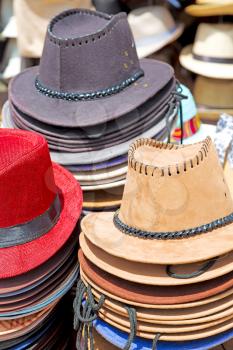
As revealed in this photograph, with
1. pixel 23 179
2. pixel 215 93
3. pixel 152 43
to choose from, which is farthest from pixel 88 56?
pixel 215 93

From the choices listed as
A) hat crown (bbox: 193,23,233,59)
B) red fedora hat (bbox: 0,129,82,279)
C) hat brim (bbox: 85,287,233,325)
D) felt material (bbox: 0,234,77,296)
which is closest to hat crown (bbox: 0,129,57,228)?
red fedora hat (bbox: 0,129,82,279)

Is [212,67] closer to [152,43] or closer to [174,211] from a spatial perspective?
[152,43]

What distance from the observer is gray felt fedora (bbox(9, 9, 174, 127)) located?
1373mm

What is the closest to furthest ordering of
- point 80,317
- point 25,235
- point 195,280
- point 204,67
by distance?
point 195,280, point 80,317, point 25,235, point 204,67

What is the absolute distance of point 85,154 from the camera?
4.53 ft

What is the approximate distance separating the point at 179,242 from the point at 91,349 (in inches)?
13.6

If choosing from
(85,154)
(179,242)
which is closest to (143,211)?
(179,242)

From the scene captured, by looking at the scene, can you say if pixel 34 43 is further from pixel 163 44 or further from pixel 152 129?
pixel 152 129

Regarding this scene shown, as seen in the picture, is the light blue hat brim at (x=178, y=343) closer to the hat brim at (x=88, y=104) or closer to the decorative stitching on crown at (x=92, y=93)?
the hat brim at (x=88, y=104)

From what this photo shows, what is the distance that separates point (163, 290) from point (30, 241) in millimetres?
387

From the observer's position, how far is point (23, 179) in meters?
1.17

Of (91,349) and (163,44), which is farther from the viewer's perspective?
(163,44)

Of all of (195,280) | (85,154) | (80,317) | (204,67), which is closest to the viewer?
(195,280)

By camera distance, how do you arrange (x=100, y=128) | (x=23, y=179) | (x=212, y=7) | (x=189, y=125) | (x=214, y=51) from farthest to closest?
(x=214, y=51), (x=212, y=7), (x=189, y=125), (x=100, y=128), (x=23, y=179)
